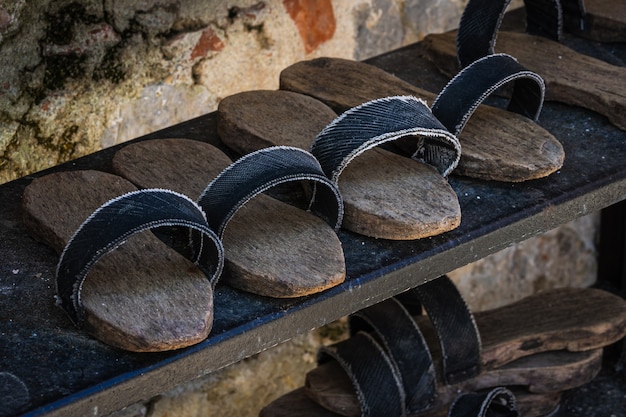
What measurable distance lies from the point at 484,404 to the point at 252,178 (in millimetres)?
660

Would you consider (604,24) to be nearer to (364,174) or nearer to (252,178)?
(364,174)

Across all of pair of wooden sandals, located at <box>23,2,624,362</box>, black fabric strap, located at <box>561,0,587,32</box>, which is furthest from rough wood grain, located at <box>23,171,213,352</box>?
black fabric strap, located at <box>561,0,587,32</box>

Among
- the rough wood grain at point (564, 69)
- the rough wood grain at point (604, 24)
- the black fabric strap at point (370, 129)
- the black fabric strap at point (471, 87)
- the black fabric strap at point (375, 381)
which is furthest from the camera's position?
the rough wood grain at point (604, 24)

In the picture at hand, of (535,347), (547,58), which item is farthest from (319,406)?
(547,58)

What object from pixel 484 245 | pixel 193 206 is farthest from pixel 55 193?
pixel 484 245

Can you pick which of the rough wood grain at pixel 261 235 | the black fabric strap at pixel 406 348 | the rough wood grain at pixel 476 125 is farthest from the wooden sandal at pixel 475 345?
the rough wood grain at pixel 261 235

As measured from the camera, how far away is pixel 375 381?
1646 millimetres

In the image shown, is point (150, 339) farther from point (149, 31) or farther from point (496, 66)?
point (149, 31)

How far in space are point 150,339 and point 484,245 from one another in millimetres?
434

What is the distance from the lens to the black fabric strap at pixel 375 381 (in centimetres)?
164

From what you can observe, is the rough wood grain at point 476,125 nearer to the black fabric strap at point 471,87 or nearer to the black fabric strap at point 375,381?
the black fabric strap at point 471,87

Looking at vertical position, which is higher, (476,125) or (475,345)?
(476,125)

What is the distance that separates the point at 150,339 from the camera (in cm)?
108

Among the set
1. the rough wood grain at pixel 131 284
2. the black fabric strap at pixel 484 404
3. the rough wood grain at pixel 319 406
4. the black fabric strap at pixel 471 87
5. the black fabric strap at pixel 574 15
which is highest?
the black fabric strap at pixel 471 87
